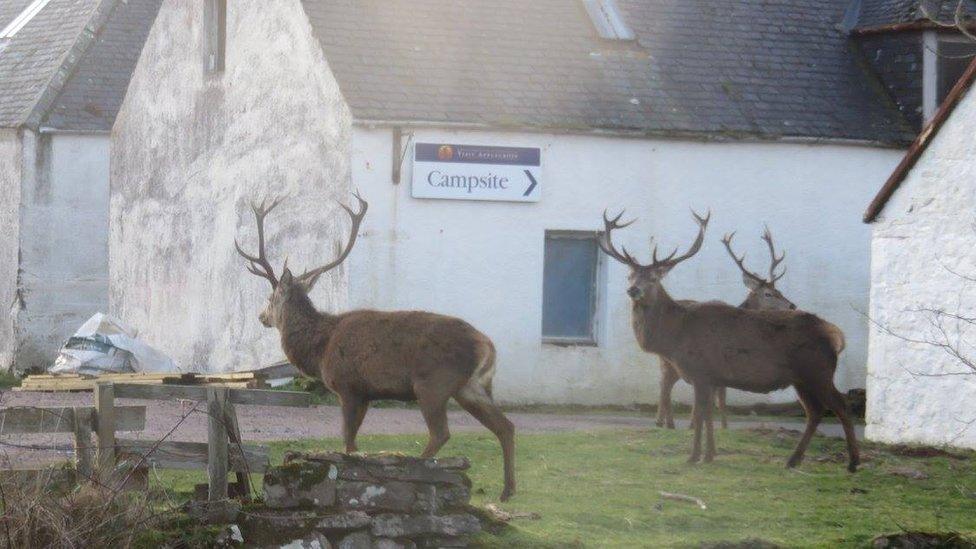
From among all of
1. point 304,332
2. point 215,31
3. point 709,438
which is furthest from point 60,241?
point 709,438

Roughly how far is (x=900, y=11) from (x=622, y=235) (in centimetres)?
625

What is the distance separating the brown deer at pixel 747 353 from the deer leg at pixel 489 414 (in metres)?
3.06

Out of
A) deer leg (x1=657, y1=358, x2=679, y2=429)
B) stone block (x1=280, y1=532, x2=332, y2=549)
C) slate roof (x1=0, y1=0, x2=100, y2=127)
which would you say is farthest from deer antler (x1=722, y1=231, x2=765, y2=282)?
slate roof (x1=0, y1=0, x2=100, y2=127)

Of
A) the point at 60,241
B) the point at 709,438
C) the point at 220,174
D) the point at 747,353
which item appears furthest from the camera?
the point at 60,241

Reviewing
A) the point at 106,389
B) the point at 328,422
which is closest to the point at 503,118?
the point at 328,422

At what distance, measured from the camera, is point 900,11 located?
984 inches

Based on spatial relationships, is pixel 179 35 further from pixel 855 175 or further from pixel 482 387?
pixel 482 387

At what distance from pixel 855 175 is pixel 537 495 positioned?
1210cm

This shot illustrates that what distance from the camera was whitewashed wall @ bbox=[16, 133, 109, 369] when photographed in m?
29.1

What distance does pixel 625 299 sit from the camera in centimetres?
2252

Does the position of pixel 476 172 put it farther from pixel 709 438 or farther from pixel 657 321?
pixel 709 438

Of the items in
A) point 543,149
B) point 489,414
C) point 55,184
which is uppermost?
point 543,149

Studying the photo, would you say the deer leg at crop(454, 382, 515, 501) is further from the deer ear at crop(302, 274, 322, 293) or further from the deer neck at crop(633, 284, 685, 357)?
the deer neck at crop(633, 284, 685, 357)

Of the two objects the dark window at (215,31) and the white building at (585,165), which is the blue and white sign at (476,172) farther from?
the dark window at (215,31)
